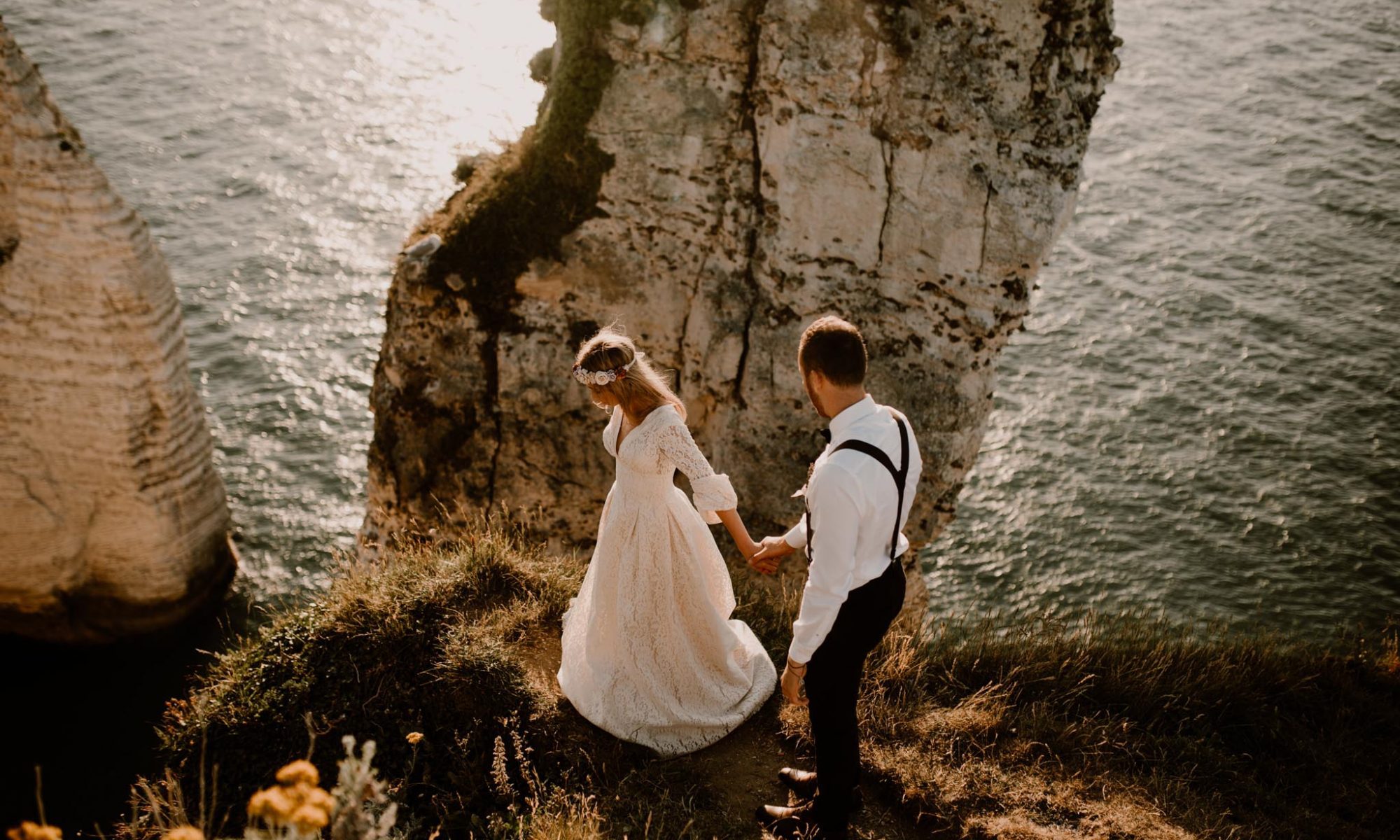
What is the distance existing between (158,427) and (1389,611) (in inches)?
678

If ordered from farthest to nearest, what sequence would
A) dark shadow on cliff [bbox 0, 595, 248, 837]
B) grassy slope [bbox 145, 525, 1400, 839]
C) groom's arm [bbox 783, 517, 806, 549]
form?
dark shadow on cliff [bbox 0, 595, 248, 837], grassy slope [bbox 145, 525, 1400, 839], groom's arm [bbox 783, 517, 806, 549]

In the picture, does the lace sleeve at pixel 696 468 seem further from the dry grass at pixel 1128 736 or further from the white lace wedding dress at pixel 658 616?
the dry grass at pixel 1128 736

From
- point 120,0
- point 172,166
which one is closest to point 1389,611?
point 172,166

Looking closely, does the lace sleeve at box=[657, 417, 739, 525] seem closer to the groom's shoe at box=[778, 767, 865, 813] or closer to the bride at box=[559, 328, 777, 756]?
the bride at box=[559, 328, 777, 756]

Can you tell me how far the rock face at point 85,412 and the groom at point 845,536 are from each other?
11.0m

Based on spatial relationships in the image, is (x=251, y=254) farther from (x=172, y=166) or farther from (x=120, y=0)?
(x=120, y=0)

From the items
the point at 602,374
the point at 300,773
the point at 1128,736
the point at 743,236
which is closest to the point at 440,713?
the point at 602,374

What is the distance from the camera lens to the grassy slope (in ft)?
16.9

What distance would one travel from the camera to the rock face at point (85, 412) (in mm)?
11383

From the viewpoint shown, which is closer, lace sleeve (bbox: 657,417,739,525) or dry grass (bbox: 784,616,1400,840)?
lace sleeve (bbox: 657,417,739,525)

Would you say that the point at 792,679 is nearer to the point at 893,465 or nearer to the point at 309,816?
the point at 893,465

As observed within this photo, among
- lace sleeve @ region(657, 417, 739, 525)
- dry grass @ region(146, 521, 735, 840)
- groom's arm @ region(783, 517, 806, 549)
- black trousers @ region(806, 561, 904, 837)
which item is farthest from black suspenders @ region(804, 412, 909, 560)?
dry grass @ region(146, 521, 735, 840)

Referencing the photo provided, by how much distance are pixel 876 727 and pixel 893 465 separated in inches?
89.4

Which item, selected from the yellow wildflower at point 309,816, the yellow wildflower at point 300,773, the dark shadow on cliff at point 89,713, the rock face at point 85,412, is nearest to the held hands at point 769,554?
the yellow wildflower at point 300,773
